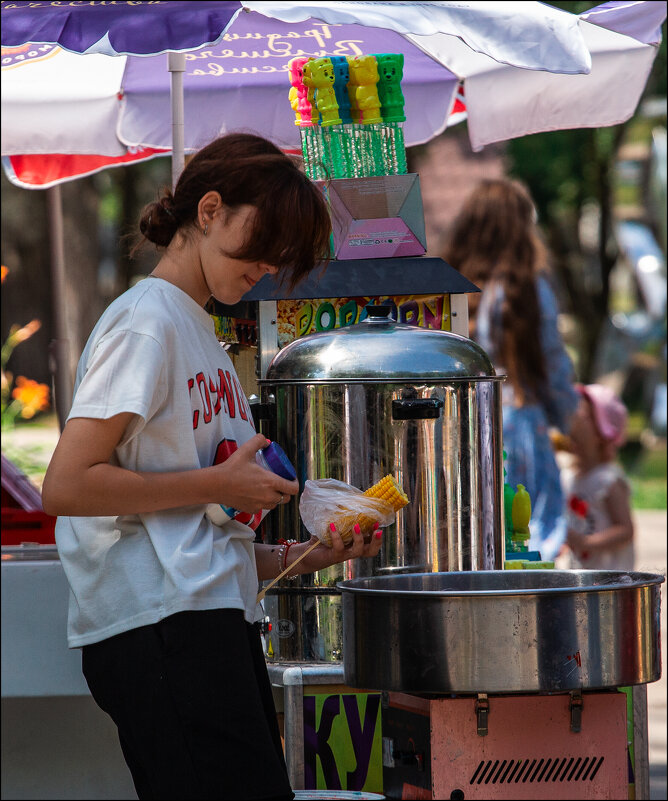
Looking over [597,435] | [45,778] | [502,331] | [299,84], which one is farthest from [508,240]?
[45,778]

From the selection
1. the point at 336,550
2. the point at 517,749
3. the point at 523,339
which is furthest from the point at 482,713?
the point at 523,339

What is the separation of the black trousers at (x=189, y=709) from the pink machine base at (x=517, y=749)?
0.59 meters

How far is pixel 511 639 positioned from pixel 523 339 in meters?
2.88

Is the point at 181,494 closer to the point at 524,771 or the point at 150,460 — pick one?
the point at 150,460

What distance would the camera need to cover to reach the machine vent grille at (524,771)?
2635mm

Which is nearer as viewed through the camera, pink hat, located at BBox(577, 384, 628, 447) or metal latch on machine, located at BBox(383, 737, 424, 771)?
metal latch on machine, located at BBox(383, 737, 424, 771)

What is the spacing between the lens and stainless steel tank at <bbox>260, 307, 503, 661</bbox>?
2973 millimetres

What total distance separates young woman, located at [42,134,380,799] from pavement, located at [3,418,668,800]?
3.33ft

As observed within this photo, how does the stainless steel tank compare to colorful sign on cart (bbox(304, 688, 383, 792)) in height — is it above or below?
above

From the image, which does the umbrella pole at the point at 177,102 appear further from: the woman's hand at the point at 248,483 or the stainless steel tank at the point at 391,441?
the woman's hand at the point at 248,483

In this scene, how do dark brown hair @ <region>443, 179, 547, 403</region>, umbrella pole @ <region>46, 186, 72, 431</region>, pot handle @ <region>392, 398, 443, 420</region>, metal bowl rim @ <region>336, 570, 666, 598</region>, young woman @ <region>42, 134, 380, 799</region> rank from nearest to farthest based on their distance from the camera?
young woman @ <region>42, 134, 380, 799</region>
metal bowl rim @ <region>336, 570, 666, 598</region>
pot handle @ <region>392, 398, 443, 420</region>
dark brown hair @ <region>443, 179, 547, 403</region>
umbrella pole @ <region>46, 186, 72, 431</region>

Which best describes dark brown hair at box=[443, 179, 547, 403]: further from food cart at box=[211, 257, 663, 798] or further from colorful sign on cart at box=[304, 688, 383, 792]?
colorful sign on cart at box=[304, 688, 383, 792]

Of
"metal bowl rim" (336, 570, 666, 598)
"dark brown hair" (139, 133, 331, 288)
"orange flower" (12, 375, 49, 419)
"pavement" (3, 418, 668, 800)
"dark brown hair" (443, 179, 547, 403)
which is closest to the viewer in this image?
"dark brown hair" (139, 133, 331, 288)

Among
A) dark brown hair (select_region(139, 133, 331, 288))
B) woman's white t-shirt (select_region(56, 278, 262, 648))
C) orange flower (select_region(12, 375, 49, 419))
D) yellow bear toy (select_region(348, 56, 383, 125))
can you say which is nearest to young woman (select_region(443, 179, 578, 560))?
yellow bear toy (select_region(348, 56, 383, 125))
